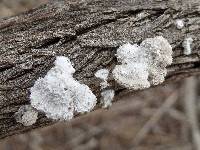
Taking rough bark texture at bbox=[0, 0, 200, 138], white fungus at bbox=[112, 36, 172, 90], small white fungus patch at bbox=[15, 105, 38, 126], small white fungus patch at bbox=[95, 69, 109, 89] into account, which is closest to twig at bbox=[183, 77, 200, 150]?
rough bark texture at bbox=[0, 0, 200, 138]

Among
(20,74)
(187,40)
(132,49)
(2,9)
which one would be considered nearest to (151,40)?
(132,49)

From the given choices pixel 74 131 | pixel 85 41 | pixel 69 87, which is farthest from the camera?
pixel 74 131

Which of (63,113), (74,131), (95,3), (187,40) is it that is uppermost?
(95,3)

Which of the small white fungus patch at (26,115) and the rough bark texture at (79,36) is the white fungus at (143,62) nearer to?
the rough bark texture at (79,36)

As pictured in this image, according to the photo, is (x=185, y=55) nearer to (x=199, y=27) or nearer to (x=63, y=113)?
(x=199, y=27)

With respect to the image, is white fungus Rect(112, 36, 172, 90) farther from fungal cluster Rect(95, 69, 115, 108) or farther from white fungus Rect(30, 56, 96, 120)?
white fungus Rect(30, 56, 96, 120)

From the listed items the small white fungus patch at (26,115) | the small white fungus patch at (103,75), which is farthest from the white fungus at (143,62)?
the small white fungus patch at (26,115)

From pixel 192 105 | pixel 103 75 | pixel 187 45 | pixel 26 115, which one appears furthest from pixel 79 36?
pixel 192 105
